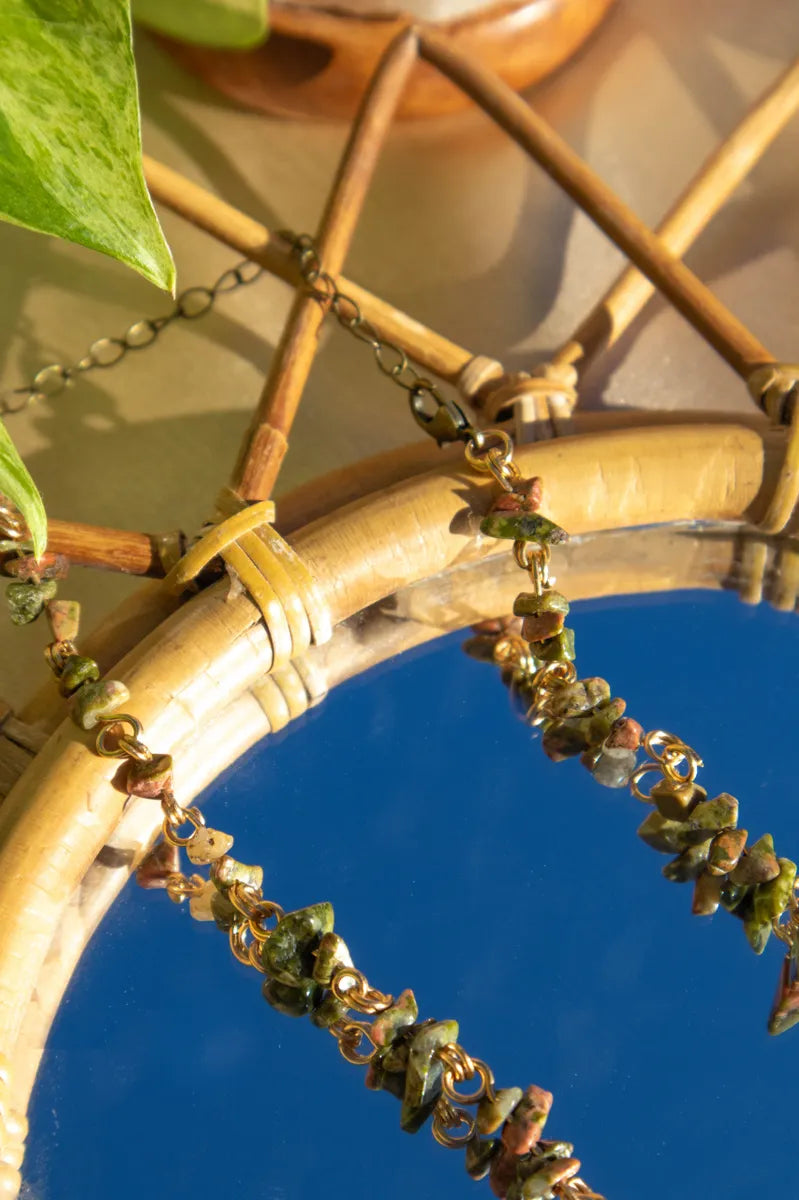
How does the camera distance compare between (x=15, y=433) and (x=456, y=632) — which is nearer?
(x=456, y=632)

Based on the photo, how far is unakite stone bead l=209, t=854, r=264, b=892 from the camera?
0.46 m

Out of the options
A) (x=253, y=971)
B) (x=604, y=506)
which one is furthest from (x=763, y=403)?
(x=253, y=971)

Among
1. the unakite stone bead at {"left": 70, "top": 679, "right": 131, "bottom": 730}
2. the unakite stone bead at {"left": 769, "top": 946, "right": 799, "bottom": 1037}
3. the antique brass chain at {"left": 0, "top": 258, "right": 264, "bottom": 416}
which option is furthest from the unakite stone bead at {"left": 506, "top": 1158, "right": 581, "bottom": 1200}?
the antique brass chain at {"left": 0, "top": 258, "right": 264, "bottom": 416}

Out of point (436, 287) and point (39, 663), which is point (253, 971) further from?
point (436, 287)

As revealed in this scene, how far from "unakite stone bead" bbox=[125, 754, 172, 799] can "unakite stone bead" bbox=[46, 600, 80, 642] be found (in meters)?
0.07

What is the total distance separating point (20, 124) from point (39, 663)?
1.06 ft

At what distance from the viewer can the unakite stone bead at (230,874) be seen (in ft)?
1.51

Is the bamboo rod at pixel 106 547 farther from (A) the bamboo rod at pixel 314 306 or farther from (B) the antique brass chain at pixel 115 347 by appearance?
(B) the antique brass chain at pixel 115 347

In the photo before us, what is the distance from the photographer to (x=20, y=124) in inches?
12.2

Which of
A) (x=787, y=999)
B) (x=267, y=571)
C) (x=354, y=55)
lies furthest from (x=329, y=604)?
(x=354, y=55)

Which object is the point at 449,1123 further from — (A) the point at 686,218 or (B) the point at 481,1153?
(A) the point at 686,218

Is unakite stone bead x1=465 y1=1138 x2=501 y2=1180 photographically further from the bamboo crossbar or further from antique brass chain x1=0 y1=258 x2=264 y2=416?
antique brass chain x1=0 y1=258 x2=264 y2=416

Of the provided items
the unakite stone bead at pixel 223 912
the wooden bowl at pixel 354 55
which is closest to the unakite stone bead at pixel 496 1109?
the unakite stone bead at pixel 223 912

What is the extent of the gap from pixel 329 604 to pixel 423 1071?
18cm
